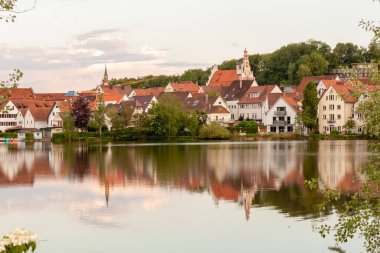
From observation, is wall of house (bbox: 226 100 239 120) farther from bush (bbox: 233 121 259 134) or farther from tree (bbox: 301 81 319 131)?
tree (bbox: 301 81 319 131)

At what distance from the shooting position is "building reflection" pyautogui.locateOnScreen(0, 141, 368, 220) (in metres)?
25.9

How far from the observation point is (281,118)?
8606cm

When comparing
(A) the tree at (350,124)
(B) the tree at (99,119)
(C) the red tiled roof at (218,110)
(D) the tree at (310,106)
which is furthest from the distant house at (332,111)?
(B) the tree at (99,119)

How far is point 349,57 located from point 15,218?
109936 millimetres

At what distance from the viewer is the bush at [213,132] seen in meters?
77.4

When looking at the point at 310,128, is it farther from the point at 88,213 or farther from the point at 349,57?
the point at 88,213

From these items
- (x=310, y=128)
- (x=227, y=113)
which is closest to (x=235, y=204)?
(x=310, y=128)

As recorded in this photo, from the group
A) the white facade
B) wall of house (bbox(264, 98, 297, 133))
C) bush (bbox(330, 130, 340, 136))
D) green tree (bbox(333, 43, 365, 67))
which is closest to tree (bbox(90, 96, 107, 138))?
the white facade

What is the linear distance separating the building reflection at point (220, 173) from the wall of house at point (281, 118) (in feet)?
121

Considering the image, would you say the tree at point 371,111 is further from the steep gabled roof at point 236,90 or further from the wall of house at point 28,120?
the wall of house at point 28,120

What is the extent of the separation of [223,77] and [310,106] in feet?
178

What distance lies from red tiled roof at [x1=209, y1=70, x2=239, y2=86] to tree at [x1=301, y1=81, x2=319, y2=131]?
50.2 m

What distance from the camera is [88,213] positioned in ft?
74.4

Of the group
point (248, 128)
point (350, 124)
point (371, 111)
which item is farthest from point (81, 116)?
point (371, 111)
